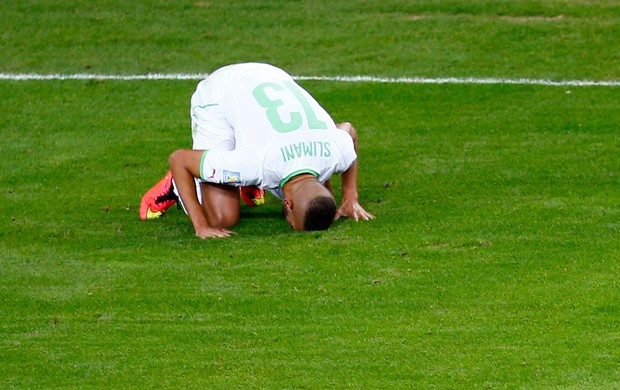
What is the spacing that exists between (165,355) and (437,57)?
7097 mm

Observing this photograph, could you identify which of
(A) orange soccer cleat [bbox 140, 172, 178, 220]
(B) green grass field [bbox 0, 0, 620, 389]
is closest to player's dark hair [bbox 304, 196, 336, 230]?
(B) green grass field [bbox 0, 0, 620, 389]

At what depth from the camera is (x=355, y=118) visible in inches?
444

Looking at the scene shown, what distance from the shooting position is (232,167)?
821 centimetres

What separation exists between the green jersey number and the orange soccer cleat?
0.88 meters

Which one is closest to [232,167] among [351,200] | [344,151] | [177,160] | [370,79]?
[177,160]

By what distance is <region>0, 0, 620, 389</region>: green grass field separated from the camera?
6164 mm

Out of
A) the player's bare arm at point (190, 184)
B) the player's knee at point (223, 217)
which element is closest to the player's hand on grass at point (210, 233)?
the player's bare arm at point (190, 184)

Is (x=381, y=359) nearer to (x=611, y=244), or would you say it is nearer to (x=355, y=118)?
(x=611, y=244)

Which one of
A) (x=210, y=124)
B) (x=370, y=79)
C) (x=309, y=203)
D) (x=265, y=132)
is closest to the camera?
(x=309, y=203)

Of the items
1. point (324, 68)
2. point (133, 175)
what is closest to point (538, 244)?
point (133, 175)

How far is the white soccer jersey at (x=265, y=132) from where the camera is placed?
8.21 m

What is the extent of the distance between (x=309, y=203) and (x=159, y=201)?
54.8 inches

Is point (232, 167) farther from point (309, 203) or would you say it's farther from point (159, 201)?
point (159, 201)

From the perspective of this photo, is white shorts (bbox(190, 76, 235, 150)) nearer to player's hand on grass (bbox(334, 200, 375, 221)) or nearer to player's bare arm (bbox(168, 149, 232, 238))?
player's bare arm (bbox(168, 149, 232, 238))
